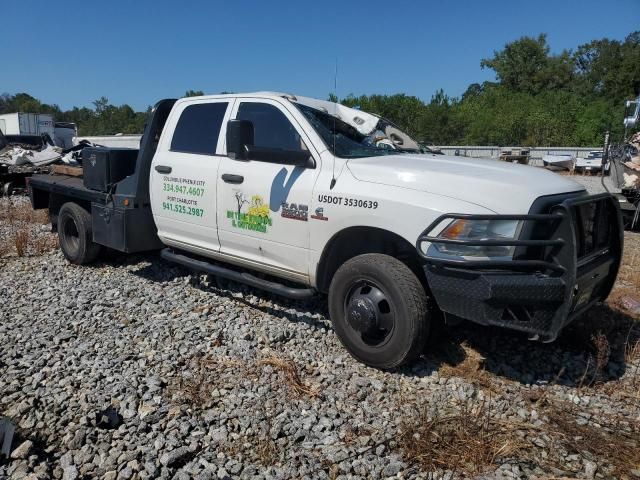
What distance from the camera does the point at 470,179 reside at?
11.0ft

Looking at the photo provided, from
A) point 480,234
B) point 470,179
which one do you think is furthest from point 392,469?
point 470,179

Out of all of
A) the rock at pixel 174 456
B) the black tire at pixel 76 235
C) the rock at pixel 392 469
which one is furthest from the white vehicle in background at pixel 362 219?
the rock at pixel 174 456

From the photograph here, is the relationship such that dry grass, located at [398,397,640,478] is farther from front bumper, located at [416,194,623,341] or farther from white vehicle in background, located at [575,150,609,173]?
white vehicle in background, located at [575,150,609,173]

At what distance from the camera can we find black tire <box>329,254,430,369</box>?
3469 millimetres

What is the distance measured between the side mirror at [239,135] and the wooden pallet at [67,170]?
3597 mm

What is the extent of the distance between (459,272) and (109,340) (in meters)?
2.94

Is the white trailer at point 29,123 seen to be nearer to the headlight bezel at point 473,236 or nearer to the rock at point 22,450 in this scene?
the rock at point 22,450

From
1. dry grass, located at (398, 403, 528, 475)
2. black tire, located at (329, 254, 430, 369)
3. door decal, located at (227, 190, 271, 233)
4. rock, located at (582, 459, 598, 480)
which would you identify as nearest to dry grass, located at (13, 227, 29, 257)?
door decal, located at (227, 190, 271, 233)

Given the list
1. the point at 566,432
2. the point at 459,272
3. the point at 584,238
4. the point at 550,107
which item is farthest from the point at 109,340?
the point at 550,107

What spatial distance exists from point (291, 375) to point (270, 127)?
216cm

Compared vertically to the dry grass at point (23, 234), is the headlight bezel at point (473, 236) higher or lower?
higher

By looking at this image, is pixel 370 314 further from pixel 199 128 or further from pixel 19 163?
pixel 19 163

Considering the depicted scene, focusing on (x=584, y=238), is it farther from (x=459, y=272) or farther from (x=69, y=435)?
(x=69, y=435)

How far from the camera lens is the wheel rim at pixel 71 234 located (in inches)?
259
